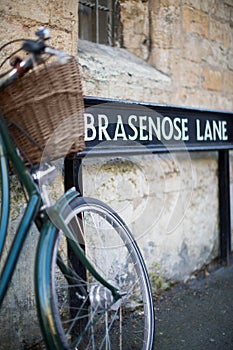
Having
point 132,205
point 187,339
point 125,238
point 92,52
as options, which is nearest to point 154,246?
point 132,205

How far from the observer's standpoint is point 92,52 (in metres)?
2.74

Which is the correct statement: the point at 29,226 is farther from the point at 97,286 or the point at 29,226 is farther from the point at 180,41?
the point at 180,41

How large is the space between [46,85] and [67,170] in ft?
2.36

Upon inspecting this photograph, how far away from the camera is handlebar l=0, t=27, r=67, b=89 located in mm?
1409

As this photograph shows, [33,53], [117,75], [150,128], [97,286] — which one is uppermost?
[117,75]

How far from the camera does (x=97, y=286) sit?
1.79 metres

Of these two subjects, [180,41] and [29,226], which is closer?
[29,226]

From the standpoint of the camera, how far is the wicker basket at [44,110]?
5.00ft

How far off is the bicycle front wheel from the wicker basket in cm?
26

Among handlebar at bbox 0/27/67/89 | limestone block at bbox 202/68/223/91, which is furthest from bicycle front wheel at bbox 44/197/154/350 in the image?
limestone block at bbox 202/68/223/91

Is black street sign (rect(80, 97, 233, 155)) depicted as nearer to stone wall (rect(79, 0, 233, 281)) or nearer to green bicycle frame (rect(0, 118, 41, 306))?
stone wall (rect(79, 0, 233, 281))

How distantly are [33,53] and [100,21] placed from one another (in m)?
1.82

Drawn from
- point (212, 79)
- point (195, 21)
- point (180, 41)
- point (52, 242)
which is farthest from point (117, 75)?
point (52, 242)

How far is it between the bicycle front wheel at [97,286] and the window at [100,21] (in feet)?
4.30
